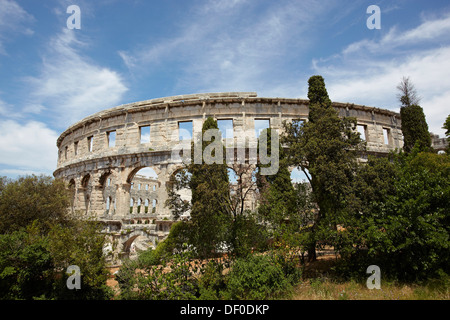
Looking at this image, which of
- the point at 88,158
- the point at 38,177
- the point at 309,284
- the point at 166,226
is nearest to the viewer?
the point at 309,284

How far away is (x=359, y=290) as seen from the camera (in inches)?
316

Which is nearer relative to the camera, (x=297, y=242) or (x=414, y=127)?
(x=297, y=242)

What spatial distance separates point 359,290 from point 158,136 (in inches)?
619

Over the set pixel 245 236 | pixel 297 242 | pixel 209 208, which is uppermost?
pixel 209 208

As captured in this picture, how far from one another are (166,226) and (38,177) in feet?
25.7

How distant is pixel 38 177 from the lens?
1510cm

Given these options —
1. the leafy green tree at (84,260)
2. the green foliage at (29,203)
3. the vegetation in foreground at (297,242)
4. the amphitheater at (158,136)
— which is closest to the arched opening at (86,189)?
the amphitheater at (158,136)

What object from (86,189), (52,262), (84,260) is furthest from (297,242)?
(86,189)

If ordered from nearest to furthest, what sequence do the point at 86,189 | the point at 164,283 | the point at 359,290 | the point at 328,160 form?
the point at 359,290
the point at 164,283
the point at 328,160
the point at 86,189

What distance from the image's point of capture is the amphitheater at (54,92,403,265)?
18188mm

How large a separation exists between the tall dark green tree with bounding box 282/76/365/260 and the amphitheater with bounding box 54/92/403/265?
698cm

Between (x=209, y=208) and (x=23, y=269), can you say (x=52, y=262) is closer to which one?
(x=23, y=269)
